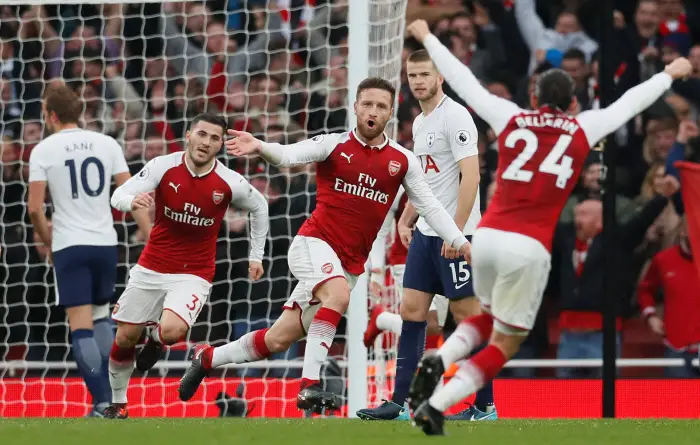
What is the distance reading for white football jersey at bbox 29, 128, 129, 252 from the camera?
8.89 metres

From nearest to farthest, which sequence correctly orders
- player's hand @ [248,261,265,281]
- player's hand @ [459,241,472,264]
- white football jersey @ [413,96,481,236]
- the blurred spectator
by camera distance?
player's hand @ [459,241,472,264] → white football jersey @ [413,96,481,236] → player's hand @ [248,261,265,281] → the blurred spectator

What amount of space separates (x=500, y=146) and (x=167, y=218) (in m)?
2.81

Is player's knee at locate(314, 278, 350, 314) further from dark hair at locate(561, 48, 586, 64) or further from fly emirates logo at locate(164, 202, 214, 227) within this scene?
dark hair at locate(561, 48, 586, 64)

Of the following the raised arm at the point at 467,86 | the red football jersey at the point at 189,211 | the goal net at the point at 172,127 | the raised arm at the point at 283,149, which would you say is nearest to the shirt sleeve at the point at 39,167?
the red football jersey at the point at 189,211

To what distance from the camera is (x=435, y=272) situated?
7699 mm

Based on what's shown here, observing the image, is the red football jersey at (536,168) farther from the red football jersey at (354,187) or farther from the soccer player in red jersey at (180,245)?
the soccer player in red jersey at (180,245)

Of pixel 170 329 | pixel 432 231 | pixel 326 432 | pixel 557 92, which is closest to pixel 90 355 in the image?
pixel 170 329

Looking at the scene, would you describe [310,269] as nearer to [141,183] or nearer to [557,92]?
[141,183]

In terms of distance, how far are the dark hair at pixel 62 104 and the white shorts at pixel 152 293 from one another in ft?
4.10

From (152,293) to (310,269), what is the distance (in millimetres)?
1412

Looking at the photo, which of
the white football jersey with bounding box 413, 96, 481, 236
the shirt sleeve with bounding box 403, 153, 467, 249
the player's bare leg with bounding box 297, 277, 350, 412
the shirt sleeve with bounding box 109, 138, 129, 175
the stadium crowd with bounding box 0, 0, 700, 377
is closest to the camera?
the shirt sleeve with bounding box 403, 153, 467, 249

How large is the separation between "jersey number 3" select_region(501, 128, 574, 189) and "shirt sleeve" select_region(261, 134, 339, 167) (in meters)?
1.35

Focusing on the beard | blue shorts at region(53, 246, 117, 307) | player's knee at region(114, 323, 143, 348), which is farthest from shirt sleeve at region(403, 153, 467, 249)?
blue shorts at region(53, 246, 117, 307)

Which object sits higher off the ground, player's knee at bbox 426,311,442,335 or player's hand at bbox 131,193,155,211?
player's hand at bbox 131,193,155,211
